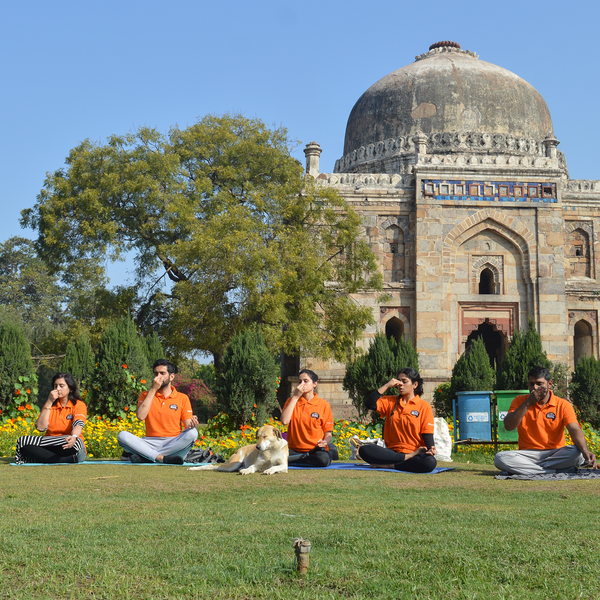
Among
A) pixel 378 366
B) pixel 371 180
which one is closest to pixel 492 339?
pixel 371 180

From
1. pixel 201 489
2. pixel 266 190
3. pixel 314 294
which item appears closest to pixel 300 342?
pixel 314 294

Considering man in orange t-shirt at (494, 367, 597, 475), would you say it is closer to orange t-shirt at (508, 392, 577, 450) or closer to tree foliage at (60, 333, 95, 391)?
orange t-shirt at (508, 392, 577, 450)

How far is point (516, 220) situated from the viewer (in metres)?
20.1

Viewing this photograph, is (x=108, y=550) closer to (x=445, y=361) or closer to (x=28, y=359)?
(x=28, y=359)

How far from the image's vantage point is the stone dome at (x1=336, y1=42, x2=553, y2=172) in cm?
2214

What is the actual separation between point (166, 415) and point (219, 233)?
8683 millimetres

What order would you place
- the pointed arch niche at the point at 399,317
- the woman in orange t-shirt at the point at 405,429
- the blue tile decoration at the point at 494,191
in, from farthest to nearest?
the blue tile decoration at the point at 494,191, the pointed arch niche at the point at 399,317, the woman in orange t-shirt at the point at 405,429

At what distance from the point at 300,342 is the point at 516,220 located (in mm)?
7528

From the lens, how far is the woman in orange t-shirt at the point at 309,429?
7.53 meters

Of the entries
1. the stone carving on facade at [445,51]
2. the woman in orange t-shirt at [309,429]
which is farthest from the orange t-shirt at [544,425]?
the stone carving on facade at [445,51]

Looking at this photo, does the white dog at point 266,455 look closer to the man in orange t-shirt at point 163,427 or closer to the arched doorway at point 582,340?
the man in orange t-shirt at point 163,427

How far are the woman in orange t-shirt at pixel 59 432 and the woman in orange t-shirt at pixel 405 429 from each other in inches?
117

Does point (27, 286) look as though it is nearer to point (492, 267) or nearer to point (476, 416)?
point (492, 267)

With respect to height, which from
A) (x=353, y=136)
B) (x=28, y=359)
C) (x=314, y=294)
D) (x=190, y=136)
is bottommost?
(x=28, y=359)
